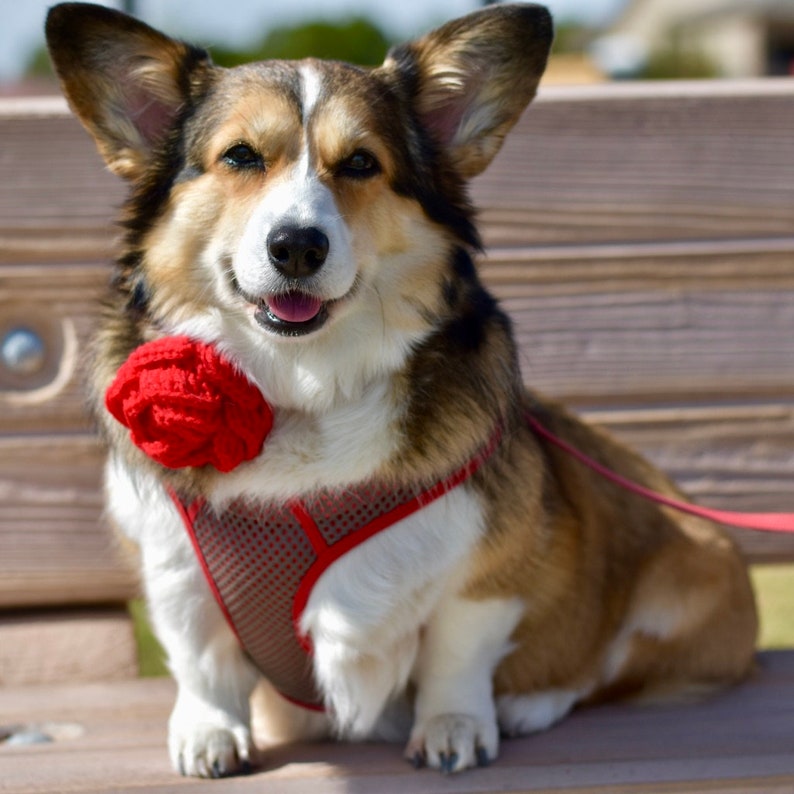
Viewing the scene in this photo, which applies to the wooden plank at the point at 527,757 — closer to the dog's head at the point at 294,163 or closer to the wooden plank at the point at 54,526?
the wooden plank at the point at 54,526

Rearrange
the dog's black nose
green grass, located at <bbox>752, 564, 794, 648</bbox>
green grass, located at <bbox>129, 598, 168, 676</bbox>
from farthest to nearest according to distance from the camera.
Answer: green grass, located at <bbox>752, 564, 794, 648</bbox> < green grass, located at <bbox>129, 598, 168, 676</bbox> < the dog's black nose

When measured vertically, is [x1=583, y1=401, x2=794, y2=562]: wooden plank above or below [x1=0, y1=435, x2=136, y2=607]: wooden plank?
above

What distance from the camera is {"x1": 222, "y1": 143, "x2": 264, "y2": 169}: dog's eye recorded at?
189 cm

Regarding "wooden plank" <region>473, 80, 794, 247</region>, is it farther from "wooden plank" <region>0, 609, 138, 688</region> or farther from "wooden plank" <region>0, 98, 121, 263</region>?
"wooden plank" <region>0, 609, 138, 688</region>

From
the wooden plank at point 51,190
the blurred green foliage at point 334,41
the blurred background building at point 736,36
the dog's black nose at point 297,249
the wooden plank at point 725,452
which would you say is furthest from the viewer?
the blurred background building at point 736,36

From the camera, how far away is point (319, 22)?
28047 millimetres

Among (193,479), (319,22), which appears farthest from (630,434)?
(319,22)

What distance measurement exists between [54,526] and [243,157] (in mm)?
1159

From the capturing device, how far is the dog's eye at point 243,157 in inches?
74.4

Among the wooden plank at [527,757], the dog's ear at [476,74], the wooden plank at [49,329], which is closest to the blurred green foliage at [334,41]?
the wooden plank at [49,329]

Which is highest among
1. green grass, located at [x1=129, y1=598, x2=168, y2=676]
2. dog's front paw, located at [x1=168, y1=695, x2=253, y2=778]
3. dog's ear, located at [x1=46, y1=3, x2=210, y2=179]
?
dog's ear, located at [x1=46, y1=3, x2=210, y2=179]

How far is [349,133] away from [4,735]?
131 cm

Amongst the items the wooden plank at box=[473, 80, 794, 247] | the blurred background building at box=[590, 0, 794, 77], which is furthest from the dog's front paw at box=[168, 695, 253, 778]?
the blurred background building at box=[590, 0, 794, 77]

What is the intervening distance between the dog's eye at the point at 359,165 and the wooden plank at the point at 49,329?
854mm
